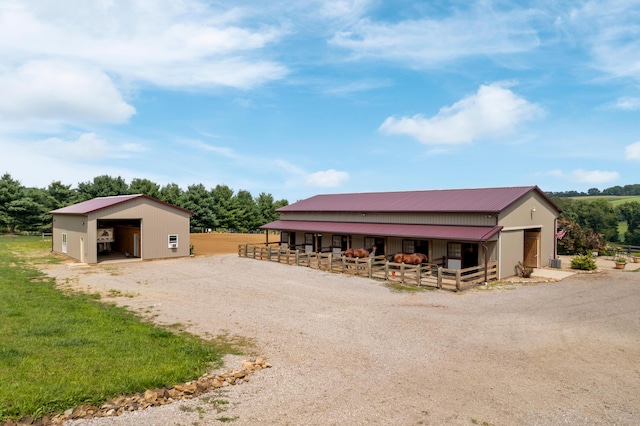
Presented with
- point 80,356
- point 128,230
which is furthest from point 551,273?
point 128,230

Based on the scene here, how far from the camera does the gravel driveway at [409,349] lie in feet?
22.8

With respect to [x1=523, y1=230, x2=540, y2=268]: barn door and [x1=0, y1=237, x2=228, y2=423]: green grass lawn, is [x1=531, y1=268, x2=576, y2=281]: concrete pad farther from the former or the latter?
[x1=0, y1=237, x2=228, y2=423]: green grass lawn

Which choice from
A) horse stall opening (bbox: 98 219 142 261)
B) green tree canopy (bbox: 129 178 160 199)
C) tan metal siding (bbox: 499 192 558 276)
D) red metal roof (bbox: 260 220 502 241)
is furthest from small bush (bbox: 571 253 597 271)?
green tree canopy (bbox: 129 178 160 199)

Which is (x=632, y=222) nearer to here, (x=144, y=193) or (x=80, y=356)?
(x=144, y=193)

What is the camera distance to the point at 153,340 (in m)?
10.4

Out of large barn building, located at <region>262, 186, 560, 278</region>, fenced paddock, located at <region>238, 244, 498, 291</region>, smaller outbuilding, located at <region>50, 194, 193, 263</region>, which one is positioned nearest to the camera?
fenced paddock, located at <region>238, 244, 498, 291</region>

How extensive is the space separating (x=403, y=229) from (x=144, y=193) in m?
49.8

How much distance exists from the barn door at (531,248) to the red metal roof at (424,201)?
101 inches

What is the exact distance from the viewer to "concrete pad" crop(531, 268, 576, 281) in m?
22.3

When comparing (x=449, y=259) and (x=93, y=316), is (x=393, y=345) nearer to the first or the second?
(x=93, y=316)

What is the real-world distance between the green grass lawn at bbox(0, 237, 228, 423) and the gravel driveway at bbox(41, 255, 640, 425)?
0.92 metres

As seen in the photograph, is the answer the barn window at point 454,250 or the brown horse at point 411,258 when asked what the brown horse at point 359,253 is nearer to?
the brown horse at point 411,258

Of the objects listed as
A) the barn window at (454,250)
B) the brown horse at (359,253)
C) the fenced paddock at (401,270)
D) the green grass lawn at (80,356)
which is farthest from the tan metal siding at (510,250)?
the green grass lawn at (80,356)

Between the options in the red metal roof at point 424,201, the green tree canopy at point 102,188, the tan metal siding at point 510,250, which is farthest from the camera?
the green tree canopy at point 102,188
